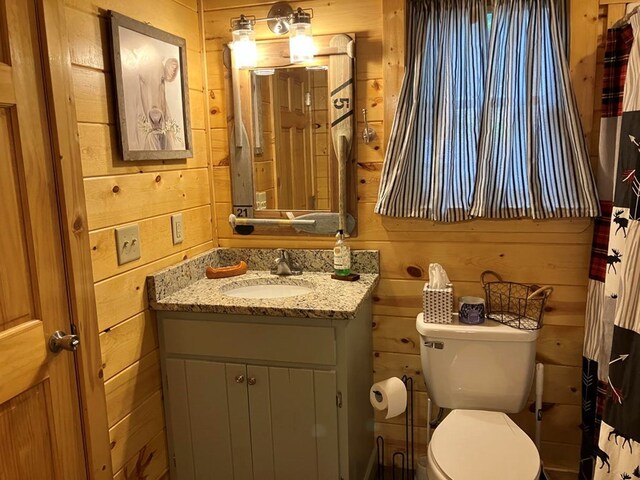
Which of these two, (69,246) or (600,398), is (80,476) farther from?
(600,398)

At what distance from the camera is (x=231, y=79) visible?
2.29 metres

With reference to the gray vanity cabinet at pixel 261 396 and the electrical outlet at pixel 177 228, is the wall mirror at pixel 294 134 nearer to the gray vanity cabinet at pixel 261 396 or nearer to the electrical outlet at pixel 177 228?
the electrical outlet at pixel 177 228

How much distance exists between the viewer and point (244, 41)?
2145mm

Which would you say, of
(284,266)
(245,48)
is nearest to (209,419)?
(284,266)

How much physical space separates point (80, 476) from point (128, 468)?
267 mm

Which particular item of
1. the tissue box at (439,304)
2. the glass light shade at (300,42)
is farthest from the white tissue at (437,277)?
the glass light shade at (300,42)

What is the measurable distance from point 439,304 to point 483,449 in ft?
1.77

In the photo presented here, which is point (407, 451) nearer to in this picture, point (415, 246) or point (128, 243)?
point (415, 246)

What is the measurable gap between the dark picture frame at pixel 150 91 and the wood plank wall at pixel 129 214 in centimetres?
4

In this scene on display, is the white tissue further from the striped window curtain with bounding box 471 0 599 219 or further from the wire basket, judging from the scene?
the striped window curtain with bounding box 471 0 599 219

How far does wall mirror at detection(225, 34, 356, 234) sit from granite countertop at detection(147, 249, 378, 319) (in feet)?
0.51

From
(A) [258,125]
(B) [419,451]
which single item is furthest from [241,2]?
(B) [419,451]

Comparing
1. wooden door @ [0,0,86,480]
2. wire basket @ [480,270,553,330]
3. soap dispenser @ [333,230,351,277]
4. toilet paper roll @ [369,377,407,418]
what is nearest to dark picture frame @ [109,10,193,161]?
wooden door @ [0,0,86,480]

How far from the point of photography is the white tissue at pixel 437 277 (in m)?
2.05
